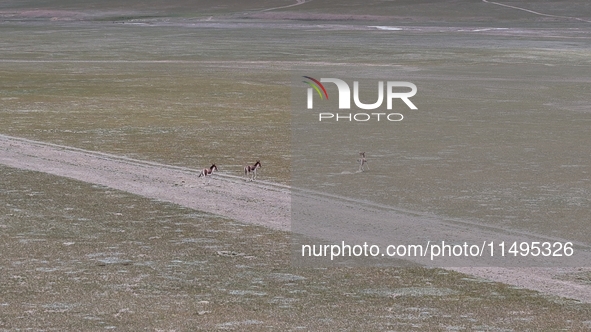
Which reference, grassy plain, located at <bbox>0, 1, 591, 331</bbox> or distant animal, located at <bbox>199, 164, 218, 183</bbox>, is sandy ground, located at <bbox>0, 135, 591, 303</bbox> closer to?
distant animal, located at <bbox>199, 164, 218, 183</bbox>

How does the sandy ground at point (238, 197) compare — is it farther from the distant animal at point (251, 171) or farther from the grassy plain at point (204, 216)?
the grassy plain at point (204, 216)

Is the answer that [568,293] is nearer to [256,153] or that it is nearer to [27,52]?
[256,153]

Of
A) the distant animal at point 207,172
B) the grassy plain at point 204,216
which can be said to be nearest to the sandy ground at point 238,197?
the distant animal at point 207,172

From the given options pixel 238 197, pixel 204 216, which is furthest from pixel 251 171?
pixel 204 216

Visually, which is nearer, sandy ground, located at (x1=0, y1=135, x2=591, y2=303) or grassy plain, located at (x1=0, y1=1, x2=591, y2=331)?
grassy plain, located at (x1=0, y1=1, x2=591, y2=331)

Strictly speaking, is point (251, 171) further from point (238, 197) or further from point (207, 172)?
point (238, 197)

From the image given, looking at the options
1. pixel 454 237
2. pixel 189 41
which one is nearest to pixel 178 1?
pixel 189 41

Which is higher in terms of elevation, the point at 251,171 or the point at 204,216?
the point at 204,216

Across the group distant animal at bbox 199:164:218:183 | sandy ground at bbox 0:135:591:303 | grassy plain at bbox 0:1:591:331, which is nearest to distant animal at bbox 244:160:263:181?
sandy ground at bbox 0:135:591:303
